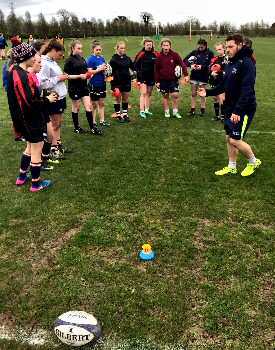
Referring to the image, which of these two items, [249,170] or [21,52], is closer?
[21,52]

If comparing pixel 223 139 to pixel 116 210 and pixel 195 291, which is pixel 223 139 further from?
pixel 195 291

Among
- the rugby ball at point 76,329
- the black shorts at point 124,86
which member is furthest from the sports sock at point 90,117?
the rugby ball at point 76,329

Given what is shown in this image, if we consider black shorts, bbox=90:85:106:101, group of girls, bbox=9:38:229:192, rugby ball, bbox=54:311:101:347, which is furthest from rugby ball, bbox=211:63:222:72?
rugby ball, bbox=54:311:101:347

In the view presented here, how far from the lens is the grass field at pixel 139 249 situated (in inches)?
122

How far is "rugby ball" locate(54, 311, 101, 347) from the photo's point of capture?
286cm

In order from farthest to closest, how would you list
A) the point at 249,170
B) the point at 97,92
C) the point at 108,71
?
1. the point at 97,92
2. the point at 108,71
3. the point at 249,170

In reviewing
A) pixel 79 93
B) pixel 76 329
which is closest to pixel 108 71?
pixel 79 93

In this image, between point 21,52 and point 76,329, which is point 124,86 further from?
point 76,329

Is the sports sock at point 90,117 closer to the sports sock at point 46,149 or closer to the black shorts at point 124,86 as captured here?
the black shorts at point 124,86

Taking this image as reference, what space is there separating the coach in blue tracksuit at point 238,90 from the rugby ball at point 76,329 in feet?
12.6

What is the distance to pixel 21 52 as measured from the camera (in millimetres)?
4922

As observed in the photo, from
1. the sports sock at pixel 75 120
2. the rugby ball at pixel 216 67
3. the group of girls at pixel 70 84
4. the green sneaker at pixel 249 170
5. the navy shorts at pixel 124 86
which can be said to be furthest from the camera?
the navy shorts at pixel 124 86

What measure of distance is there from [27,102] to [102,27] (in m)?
72.1

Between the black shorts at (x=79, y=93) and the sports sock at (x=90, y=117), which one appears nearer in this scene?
the black shorts at (x=79, y=93)
